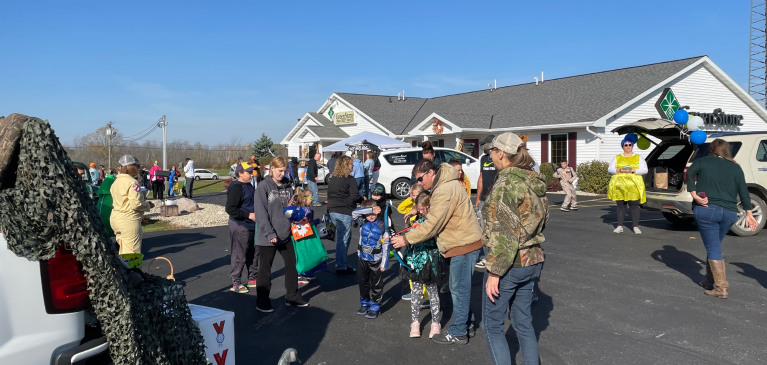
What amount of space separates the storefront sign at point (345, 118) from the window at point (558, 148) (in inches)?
560

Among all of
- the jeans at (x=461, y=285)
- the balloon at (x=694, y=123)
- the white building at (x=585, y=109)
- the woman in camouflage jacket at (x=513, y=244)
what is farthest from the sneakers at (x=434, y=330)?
the white building at (x=585, y=109)

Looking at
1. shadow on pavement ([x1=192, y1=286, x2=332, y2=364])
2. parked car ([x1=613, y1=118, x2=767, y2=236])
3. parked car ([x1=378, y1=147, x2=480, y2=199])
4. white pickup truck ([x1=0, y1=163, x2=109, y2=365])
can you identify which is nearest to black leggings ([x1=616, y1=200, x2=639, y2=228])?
parked car ([x1=613, y1=118, x2=767, y2=236])

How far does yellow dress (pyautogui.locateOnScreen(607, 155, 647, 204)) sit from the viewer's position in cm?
1020

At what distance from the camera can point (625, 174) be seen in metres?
10.3

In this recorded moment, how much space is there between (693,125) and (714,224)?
441 cm

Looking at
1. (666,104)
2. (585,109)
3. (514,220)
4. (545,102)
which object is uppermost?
(545,102)

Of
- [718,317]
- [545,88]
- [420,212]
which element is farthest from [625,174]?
[545,88]

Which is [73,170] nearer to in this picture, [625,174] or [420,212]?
[420,212]

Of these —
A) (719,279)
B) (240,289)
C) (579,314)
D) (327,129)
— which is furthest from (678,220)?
(327,129)

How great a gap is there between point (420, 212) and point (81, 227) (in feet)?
11.0

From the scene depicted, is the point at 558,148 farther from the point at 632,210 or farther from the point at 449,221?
the point at 449,221

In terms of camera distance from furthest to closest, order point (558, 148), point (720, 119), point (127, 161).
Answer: point (720, 119), point (558, 148), point (127, 161)

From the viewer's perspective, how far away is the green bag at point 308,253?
5.98 metres

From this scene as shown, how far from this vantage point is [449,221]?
4723 mm
